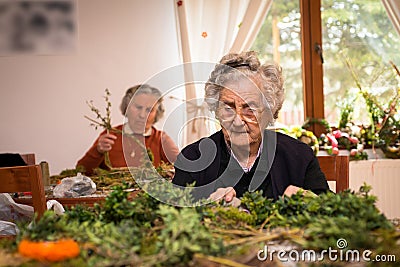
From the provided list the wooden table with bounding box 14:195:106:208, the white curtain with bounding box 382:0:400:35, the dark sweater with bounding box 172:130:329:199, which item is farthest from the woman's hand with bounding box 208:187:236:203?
the white curtain with bounding box 382:0:400:35

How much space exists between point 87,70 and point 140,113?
814 millimetres

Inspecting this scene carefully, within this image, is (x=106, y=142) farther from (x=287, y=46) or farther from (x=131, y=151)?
(x=287, y=46)

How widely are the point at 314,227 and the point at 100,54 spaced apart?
3.84m

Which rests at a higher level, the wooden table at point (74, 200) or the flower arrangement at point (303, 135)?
the flower arrangement at point (303, 135)

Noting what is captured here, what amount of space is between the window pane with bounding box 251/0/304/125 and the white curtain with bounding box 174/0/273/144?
20cm

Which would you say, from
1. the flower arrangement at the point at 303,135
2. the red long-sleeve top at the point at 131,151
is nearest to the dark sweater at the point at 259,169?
the red long-sleeve top at the point at 131,151

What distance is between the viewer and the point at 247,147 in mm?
2506

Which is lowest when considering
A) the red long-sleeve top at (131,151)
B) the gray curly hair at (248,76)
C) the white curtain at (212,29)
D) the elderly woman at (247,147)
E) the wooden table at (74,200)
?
the wooden table at (74,200)

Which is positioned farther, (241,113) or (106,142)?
(106,142)

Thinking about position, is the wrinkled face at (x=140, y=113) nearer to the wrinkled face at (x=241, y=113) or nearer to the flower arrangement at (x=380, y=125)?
the flower arrangement at (x=380, y=125)

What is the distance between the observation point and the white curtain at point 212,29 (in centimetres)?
484

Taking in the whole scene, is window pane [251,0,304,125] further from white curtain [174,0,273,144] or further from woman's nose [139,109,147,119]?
woman's nose [139,109,147,119]

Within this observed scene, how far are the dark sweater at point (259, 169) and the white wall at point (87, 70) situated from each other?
2.56 metres

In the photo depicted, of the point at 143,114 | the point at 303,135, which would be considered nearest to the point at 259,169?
the point at 143,114
